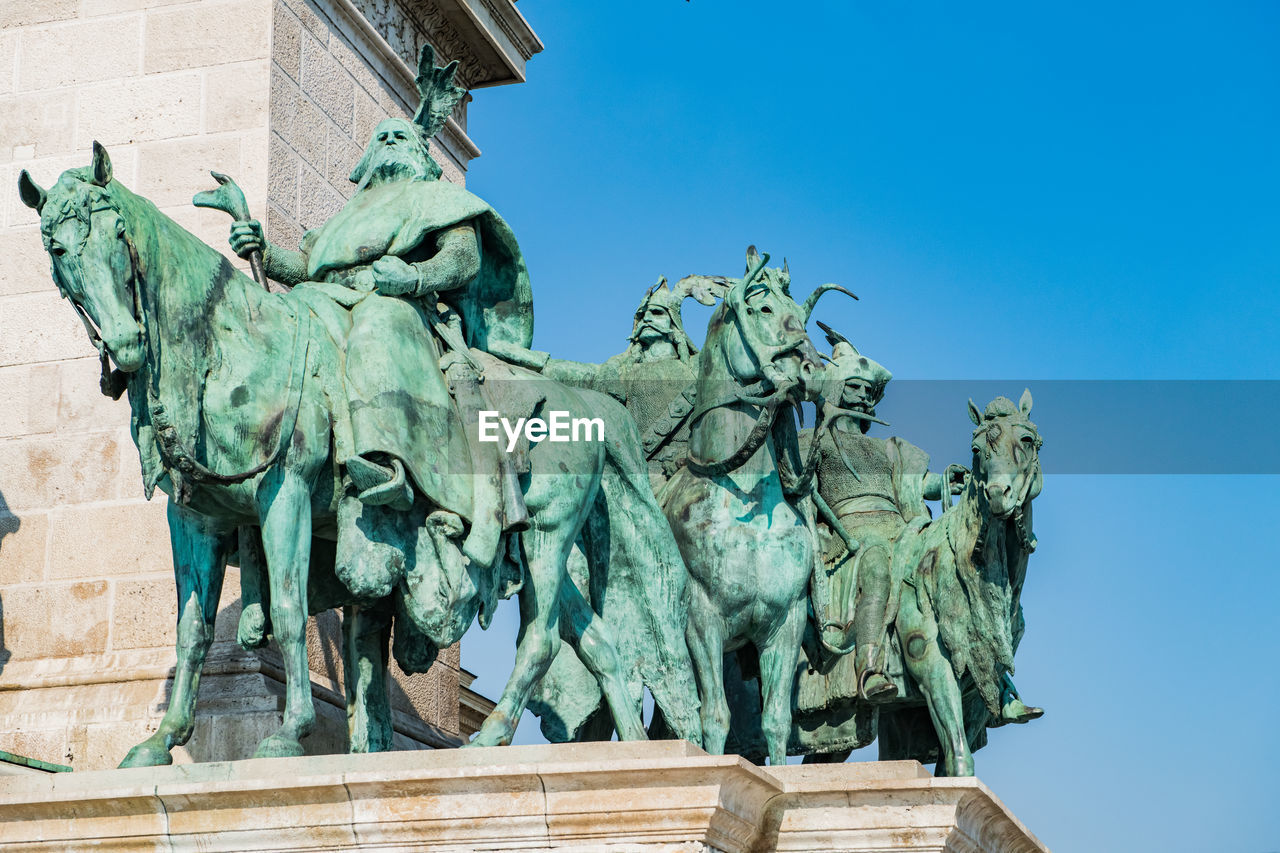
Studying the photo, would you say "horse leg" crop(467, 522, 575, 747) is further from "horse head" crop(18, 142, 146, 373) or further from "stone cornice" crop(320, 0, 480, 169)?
"stone cornice" crop(320, 0, 480, 169)

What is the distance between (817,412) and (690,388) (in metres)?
0.79

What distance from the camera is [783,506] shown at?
11039mm

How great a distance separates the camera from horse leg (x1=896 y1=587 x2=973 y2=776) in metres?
11.7

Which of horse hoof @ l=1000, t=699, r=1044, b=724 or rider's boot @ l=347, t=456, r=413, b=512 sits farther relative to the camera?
horse hoof @ l=1000, t=699, r=1044, b=724

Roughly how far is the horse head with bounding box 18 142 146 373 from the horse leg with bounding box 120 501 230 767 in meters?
1.02

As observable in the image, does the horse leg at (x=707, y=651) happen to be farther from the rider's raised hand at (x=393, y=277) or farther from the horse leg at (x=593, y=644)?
the rider's raised hand at (x=393, y=277)

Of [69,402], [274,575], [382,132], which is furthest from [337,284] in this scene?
[69,402]

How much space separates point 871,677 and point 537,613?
347cm

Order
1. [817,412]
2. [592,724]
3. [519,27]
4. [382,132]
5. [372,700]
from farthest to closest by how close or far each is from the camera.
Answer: [519,27]
[817,412]
[592,724]
[382,132]
[372,700]

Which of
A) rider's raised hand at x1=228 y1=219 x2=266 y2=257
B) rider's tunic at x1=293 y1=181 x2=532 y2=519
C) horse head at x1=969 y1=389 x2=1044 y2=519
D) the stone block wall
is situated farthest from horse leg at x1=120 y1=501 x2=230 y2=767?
horse head at x1=969 y1=389 x2=1044 y2=519

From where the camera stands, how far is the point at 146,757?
28.0 feet

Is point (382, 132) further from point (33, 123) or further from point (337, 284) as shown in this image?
point (33, 123)

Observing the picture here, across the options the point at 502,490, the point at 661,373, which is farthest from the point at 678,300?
the point at 502,490

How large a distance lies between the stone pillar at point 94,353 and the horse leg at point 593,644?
5.77 feet
